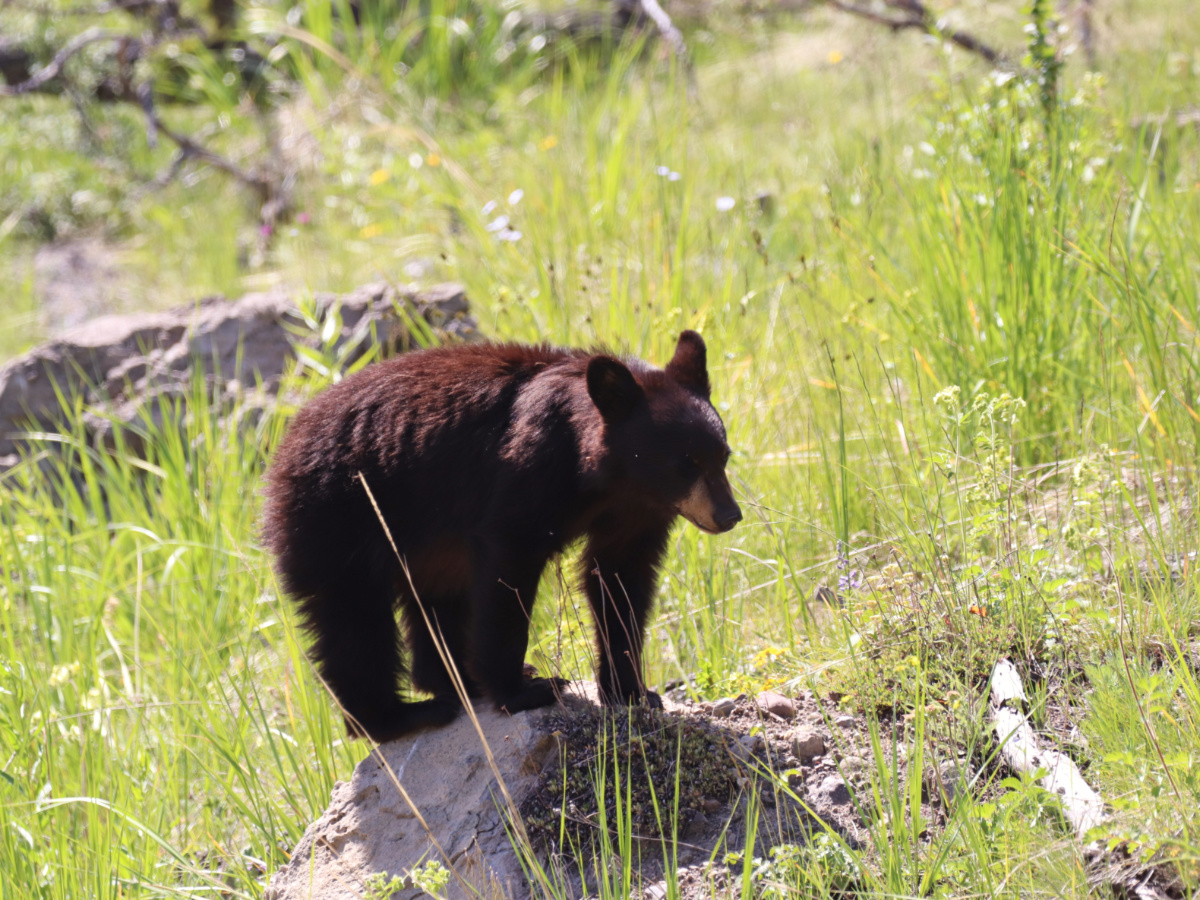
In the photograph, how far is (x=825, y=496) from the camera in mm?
3578

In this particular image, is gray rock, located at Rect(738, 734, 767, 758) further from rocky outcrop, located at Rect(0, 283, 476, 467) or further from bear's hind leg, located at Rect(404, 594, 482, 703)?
rocky outcrop, located at Rect(0, 283, 476, 467)

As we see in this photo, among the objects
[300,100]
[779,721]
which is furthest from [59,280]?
[779,721]

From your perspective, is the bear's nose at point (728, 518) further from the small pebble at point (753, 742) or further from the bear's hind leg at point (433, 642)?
the bear's hind leg at point (433, 642)

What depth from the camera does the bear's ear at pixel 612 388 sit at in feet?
8.91

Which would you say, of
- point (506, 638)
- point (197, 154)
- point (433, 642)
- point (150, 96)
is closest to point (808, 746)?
point (506, 638)

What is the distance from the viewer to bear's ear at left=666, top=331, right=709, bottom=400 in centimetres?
302

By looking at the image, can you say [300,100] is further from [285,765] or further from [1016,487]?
Answer: [1016,487]

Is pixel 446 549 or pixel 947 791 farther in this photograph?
pixel 446 549

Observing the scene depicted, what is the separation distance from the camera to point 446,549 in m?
3.09

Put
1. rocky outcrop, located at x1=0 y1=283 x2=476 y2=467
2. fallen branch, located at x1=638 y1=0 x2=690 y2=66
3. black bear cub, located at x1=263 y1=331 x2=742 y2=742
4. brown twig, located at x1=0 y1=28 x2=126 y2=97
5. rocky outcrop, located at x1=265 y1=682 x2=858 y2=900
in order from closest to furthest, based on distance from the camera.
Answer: rocky outcrop, located at x1=265 y1=682 x2=858 y2=900 → black bear cub, located at x1=263 y1=331 x2=742 y2=742 → rocky outcrop, located at x1=0 y1=283 x2=476 y2=467 → fallen branch, located at x1=638 y1=0 x2=690 y2=66 → brown twig, located at x1=0 y1=28 x2=126 y2=97

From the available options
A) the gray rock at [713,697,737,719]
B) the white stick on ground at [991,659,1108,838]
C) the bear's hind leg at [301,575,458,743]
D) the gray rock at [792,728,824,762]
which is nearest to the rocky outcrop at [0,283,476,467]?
the bear's hind leg at [301,575,458,743]

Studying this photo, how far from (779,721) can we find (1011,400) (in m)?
1.04

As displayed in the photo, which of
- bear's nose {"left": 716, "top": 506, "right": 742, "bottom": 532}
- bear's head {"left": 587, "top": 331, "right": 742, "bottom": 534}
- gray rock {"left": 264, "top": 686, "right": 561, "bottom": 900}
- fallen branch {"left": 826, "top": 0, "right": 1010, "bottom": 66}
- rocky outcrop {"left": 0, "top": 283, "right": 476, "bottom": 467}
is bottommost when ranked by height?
gray rock {"left": 264, "top": 686, "right": 561, "bottom": 900}

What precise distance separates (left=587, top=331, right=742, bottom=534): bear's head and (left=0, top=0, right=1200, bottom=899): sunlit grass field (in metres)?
0.42
